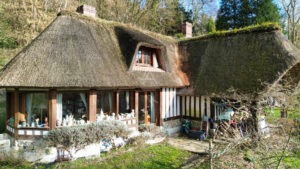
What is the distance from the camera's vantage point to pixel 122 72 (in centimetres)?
874

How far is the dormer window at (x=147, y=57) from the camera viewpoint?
10.4m

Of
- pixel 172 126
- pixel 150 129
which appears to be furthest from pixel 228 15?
pixel 150 129

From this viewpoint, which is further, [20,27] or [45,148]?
[20,27]

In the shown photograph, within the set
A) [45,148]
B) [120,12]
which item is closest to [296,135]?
[45,148]

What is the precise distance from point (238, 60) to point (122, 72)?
6.57 m

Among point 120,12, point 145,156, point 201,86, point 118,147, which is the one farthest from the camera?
point 120,12

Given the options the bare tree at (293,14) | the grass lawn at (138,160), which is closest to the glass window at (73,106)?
the grass lawn at (138,160)

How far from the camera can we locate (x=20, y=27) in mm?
16766

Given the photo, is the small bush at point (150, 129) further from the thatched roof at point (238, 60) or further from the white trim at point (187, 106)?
the thatched roof at point (238, 60)

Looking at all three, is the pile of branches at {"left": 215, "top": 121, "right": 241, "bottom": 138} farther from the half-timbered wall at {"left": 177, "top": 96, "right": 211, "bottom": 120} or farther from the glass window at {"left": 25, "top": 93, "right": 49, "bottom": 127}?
the glass window at {"left": 25, "top": 93, "right": 49, "bottom": 127}

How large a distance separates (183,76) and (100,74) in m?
5.88

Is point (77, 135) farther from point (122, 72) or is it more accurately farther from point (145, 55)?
point (145, 55)

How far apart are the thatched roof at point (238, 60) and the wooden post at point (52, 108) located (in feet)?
23.3

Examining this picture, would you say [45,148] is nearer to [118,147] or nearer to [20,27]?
[118,147]
